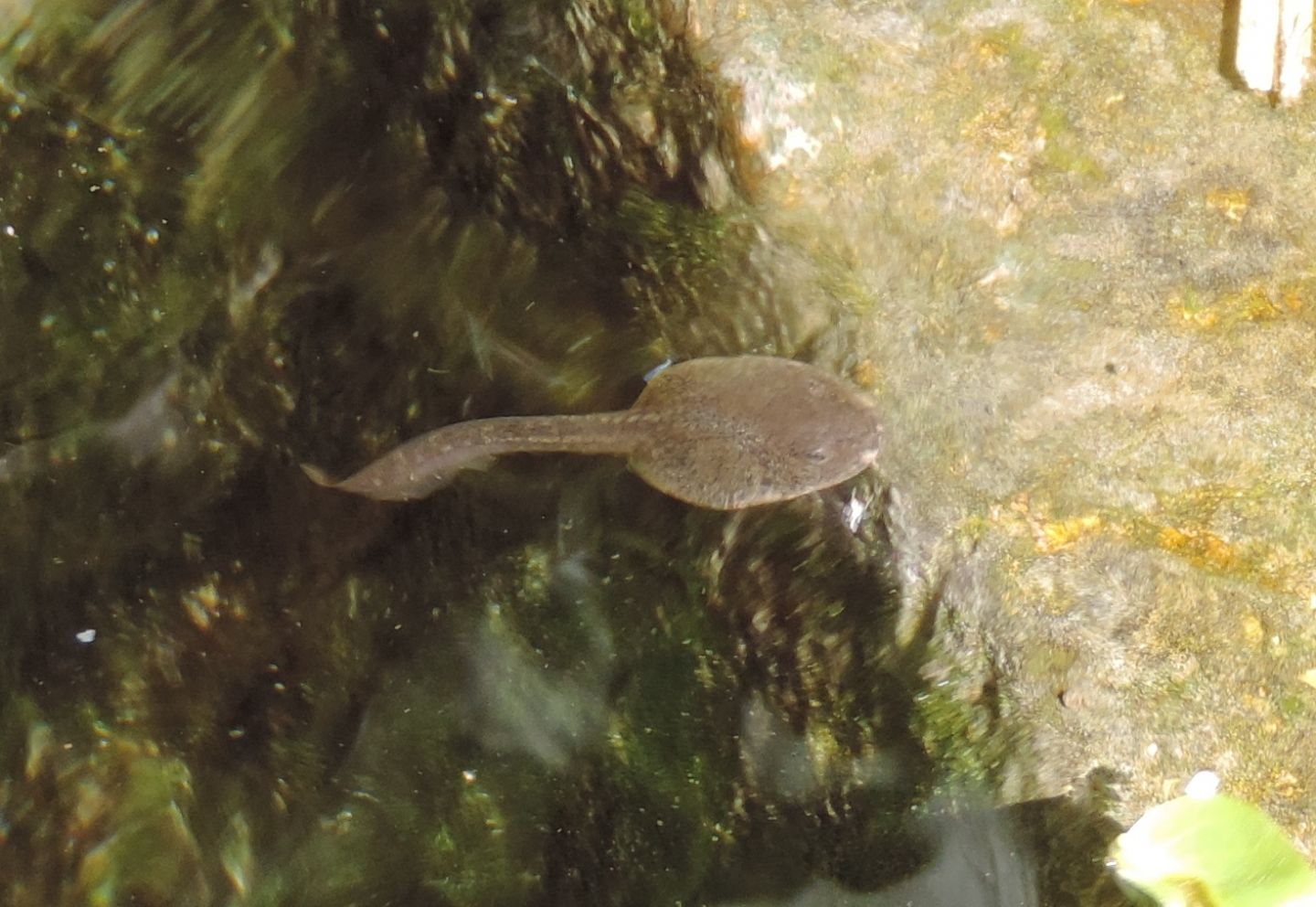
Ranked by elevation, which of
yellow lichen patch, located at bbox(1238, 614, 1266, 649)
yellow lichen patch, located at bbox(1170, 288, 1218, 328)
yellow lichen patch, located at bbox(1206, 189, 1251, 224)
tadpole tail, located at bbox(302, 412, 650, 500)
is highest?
yellow lichen patch, located at bbox(1206, 189, 1251, 224)

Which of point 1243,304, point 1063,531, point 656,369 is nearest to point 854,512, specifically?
point 1063,531

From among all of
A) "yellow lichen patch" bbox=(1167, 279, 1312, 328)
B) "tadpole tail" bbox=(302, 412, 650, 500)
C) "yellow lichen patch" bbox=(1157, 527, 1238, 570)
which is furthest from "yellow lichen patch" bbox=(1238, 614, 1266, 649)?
"tadpole tail" bbox=(302, 412, 650, 500)

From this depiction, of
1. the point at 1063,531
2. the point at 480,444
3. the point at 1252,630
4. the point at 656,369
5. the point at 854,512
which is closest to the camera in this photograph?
the point at 1252,630

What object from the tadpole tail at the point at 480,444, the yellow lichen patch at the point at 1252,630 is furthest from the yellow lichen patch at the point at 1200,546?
the tadpole tail at the point at 480,444

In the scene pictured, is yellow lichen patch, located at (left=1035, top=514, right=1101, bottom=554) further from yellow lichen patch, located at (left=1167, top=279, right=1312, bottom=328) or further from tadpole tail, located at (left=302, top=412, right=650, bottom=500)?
tadpole tail, located at (left=302, top=412, right=650, bottom=500)

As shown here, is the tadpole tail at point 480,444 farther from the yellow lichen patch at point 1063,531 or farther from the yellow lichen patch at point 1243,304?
the yellow lichen patch at point 1243,304

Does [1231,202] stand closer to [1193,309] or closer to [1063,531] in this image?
[1193,309]

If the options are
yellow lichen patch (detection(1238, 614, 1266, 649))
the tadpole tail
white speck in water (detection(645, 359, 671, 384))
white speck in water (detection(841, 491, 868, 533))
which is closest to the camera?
yellow lichen patch (detection(1238, 614, 1266, 649))

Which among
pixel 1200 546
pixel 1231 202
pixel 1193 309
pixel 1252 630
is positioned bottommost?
pixel 1252 630

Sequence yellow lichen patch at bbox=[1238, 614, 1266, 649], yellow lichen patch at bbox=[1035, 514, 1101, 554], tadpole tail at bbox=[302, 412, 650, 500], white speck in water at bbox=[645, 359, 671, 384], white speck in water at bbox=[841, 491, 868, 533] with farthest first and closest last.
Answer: white speck in water at bbox=[645, 359, 671, 384], tadpole tail at bbox=[302, 412, 650, 500], white speck in water at bbox=[841, 491, 868, 533], yellow lichen patch at bbox=[1035, 514, 1101, 554], yellow lichen patch at bbox=[1238, 614, 1266, 649]
